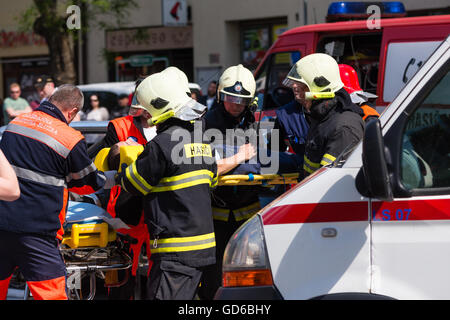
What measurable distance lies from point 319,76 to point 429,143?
4.14ft

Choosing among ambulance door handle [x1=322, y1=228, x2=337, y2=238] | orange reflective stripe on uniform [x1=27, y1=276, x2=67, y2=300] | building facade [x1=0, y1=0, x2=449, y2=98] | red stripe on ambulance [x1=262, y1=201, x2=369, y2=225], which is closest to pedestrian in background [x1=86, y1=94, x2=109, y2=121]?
building facade [x1=0, y1=0, x2=449, y2=98]

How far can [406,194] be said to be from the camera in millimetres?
2674

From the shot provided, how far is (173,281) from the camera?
366 cm

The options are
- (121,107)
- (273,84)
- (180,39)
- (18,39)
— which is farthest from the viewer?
(18,39)

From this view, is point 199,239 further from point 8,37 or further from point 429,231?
point 8,37

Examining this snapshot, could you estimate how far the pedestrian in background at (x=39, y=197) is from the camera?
3.93 m

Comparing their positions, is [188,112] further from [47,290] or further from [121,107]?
[121,107]

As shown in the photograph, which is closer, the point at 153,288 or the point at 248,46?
the point at 153,288

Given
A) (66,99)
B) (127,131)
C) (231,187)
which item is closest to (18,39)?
(127,131)

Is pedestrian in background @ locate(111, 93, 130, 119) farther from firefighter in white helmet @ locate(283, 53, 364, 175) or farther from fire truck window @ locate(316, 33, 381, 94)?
firefighter in white helmet @ locate(283, 53, 364, 175)

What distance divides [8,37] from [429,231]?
68.5ft

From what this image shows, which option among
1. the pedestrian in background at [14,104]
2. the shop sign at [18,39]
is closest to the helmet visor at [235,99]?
the pedestrian in background at [14,104]

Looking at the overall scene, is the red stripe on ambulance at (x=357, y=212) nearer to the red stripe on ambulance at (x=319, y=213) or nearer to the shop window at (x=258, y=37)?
the red stripe on ambulance at (x=319, y=213)

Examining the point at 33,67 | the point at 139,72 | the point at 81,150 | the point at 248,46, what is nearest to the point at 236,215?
the point at 81,150
